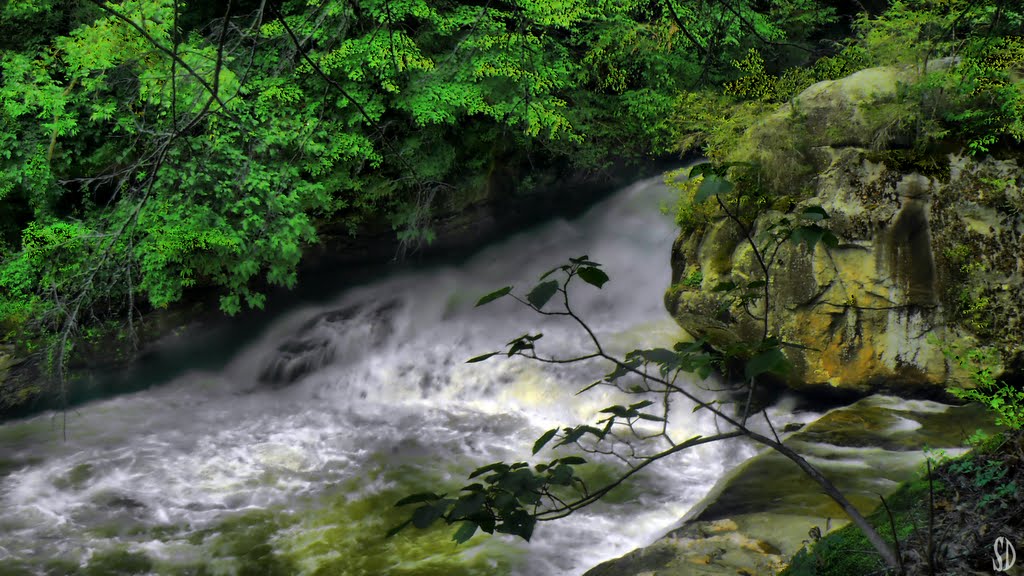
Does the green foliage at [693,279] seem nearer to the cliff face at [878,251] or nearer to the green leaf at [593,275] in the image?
the cliff face at [878,251]

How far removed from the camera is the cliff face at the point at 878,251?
5.88m

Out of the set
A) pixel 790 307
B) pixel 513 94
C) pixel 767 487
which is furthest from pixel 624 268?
pixel 767 487

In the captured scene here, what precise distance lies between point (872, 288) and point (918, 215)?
2.37 ft

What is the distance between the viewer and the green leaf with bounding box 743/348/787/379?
1.31 m

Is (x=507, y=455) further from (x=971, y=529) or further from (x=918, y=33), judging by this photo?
(x=918, y=33)

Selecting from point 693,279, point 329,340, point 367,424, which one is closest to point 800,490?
point 693,279

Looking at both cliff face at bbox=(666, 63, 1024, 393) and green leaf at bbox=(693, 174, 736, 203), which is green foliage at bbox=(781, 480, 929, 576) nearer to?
green leaf at bbox=(693, 174, 736, 203)

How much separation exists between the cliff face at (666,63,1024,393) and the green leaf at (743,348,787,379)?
4686 millimetres

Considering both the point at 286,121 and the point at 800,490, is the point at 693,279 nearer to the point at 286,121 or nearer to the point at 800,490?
the point at 800,490

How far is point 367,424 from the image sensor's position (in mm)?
7789

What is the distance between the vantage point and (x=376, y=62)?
7594 mm

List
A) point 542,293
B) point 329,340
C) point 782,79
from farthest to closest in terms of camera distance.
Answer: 1. point 329,340
2. point 782,79
3. point 542,293

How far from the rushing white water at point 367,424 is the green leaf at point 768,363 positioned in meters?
4.11

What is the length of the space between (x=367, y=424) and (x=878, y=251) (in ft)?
17.5
